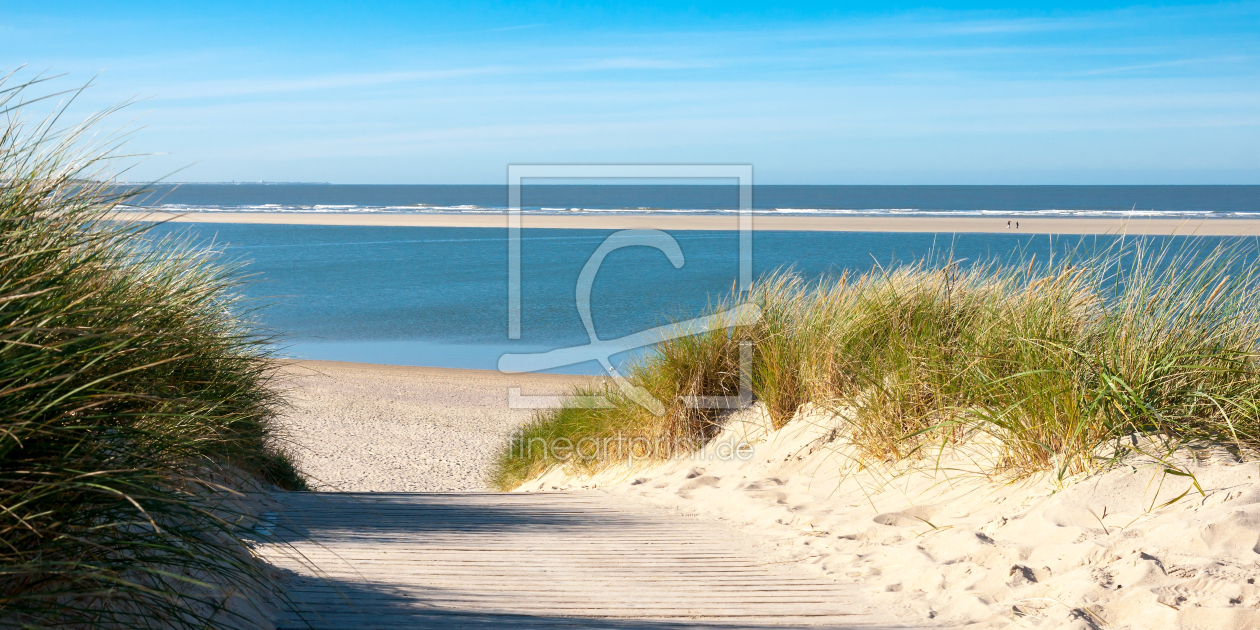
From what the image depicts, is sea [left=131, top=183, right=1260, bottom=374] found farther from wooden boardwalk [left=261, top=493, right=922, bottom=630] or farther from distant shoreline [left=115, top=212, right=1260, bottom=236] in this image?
distant shoreline [left=115, top=212, right=1260, bottom=236]

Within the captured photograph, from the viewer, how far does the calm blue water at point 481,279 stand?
1948 centimetres

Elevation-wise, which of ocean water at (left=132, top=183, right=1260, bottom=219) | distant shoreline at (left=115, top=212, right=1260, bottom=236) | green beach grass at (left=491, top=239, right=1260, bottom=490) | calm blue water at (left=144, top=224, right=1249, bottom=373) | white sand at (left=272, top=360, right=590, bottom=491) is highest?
ocean water at (left=132, top=183, right=1260, bottom=219)

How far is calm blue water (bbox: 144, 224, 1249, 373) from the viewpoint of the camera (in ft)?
63.9

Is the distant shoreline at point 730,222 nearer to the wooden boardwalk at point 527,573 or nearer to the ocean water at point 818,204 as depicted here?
the ocean water at point 818,204

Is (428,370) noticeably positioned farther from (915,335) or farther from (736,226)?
(736,226)

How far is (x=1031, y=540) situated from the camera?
3.46 m

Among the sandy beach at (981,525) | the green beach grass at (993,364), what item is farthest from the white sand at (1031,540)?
the green beach grass at (993,364)

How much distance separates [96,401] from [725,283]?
79.9ft

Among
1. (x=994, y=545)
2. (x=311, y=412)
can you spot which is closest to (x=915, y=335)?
(x=994, y=545)

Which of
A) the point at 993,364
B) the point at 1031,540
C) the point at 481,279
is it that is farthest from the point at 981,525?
the point at 481,279

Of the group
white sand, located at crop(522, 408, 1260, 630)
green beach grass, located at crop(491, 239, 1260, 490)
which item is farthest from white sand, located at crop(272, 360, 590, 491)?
white sand, located at crop(522, 408, 1260, 630)

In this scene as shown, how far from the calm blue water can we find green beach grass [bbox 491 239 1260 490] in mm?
1098

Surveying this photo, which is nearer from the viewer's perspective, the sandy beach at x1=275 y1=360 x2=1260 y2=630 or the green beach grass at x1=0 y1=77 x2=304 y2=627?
the green beach grass at x1=0 y1=77 x2=304 y2=627

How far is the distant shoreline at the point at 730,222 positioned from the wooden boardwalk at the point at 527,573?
131 feet
